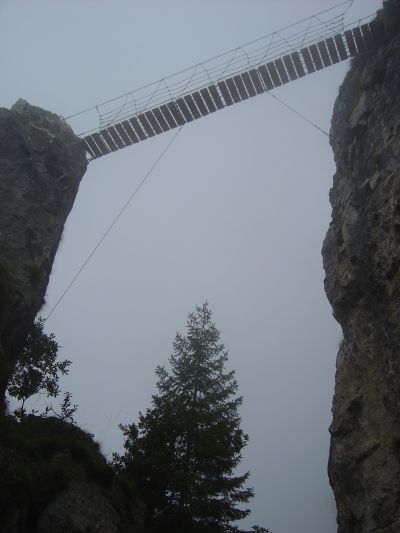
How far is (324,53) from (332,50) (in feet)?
1.56

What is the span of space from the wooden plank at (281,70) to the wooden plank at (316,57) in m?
1.56

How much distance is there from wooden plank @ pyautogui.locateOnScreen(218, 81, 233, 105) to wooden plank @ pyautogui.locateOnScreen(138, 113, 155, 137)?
4.21 metres

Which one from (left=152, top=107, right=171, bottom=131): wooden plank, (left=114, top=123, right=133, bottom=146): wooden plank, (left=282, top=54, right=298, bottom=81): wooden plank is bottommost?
(left=114, top=123, right=133, bottom=146): wooden plank

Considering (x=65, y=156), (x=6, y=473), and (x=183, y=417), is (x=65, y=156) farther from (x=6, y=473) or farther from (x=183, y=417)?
(x=6, y=473)

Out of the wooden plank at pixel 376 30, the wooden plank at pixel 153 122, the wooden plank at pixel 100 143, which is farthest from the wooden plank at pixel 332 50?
the wooden plank at pixel 100 143

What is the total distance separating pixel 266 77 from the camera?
21.3 m

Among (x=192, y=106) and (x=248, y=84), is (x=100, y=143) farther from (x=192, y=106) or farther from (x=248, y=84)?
(x=248, y=84)

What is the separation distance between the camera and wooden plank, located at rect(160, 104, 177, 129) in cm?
2166

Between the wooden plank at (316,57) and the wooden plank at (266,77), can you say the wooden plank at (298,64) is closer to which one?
the wooden plank at (316,57)

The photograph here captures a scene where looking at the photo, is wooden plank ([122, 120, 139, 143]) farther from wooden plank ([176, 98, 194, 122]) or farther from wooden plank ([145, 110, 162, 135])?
wooden plank ([176, 98, 194, 122])

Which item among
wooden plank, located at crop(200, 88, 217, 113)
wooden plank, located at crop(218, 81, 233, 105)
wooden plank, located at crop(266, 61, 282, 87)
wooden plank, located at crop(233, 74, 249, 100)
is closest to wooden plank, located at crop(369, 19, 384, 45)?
wooden plank, located at crop(266, 61, 282, 87)

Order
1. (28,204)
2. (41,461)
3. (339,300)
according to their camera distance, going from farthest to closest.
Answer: (339,300) → (28,204) → (41,461)

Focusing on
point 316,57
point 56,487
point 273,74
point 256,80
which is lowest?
point 56,487

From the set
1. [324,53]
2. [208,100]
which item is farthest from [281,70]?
[208,100]
